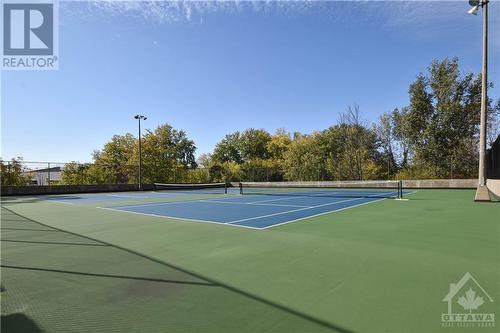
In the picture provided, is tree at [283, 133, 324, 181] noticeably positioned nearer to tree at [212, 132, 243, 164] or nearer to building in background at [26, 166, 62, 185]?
tree at [212, 132, 243, 164]

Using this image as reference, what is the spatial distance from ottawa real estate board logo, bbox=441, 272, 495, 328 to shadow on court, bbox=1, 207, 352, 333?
1.08 m

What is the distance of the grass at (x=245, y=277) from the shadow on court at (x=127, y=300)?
1 centimetres

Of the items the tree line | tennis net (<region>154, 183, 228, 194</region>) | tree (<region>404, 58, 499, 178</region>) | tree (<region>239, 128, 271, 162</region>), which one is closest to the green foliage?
the tree line

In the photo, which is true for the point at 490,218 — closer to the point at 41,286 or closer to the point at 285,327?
the point at 285,327

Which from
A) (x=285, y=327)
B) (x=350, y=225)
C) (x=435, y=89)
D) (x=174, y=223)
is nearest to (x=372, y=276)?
(x=285, y=327)

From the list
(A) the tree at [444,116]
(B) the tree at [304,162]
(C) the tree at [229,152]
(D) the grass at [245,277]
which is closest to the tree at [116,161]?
(C) the tree at [229,152]

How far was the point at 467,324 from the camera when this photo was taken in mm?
2895

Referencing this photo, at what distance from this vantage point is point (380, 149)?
4059 centimetres

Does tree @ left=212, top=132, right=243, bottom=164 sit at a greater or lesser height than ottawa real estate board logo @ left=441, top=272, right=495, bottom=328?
greater

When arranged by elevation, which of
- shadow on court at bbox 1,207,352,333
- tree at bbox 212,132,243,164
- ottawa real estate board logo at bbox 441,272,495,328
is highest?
tree at bbox 212,132,243,164

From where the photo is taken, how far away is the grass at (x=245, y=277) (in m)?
3.01

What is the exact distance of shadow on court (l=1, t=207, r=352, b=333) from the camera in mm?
2932

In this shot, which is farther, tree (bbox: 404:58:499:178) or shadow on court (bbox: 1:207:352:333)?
tree (bbox: 404:58:499:178)

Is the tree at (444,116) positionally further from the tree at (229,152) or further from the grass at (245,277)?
the tree at (229,152)
